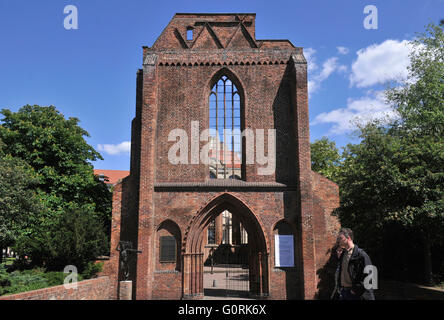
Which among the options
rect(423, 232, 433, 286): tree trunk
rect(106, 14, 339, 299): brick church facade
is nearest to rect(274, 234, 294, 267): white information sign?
rect(106, 14, 339, 299): brick church facade

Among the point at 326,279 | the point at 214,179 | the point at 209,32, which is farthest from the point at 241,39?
the point at 326,279

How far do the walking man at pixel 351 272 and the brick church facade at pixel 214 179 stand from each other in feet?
30.6

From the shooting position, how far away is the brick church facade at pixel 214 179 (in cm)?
1495

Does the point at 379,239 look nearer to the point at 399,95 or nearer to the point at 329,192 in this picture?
the point at 329,192

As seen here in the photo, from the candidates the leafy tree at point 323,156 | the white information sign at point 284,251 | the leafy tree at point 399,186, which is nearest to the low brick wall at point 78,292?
the white information sign at point 284,251

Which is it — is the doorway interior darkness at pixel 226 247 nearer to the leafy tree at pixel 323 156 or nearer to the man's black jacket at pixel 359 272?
the leafy tree at pixel 323 156

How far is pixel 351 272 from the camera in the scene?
540cm

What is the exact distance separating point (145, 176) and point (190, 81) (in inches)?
192

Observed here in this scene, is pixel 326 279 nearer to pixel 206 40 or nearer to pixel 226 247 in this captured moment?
pixel 206 40

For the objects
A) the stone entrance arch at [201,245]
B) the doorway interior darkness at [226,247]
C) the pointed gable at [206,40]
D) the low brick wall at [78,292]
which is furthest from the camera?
the doorway interior darkness at [226,247]

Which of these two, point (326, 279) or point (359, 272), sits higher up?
point (359, 272)

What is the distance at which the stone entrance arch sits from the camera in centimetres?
1508

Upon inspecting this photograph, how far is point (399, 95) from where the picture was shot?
20188mm

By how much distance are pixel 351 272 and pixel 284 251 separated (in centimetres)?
1003
